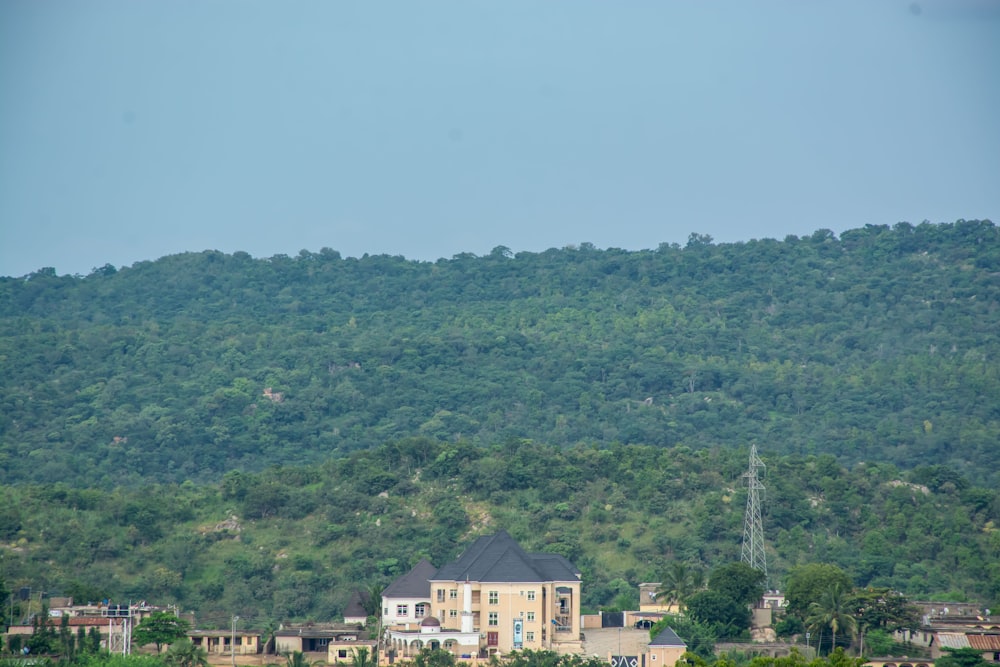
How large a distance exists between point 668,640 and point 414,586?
11324 mm

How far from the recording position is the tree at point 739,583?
260ft

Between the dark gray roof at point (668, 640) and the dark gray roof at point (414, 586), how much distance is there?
10.0 m

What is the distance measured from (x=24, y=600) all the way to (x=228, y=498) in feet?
78.4

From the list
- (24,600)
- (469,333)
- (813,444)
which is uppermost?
(469,333)

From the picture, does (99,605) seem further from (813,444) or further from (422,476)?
(813,444)

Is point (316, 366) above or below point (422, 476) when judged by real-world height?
above

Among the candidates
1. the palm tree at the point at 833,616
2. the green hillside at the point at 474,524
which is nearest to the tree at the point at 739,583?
the palm tree at the point at 833,616

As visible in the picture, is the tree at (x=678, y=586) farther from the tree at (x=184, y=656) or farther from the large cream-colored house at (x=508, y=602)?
the tree at (x=184, y=656)

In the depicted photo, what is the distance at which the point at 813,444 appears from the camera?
143 m

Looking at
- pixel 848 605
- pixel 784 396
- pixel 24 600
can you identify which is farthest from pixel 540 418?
pixel 848 605

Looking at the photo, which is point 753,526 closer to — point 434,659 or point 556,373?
point 434,659

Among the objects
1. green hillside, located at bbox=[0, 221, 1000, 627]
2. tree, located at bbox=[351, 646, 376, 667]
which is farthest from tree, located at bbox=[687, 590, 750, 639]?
green hillside, located at bbox=[0, 221, 1000, 627]

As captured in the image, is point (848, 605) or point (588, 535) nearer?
point (848, 605)

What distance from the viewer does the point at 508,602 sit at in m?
74.0
